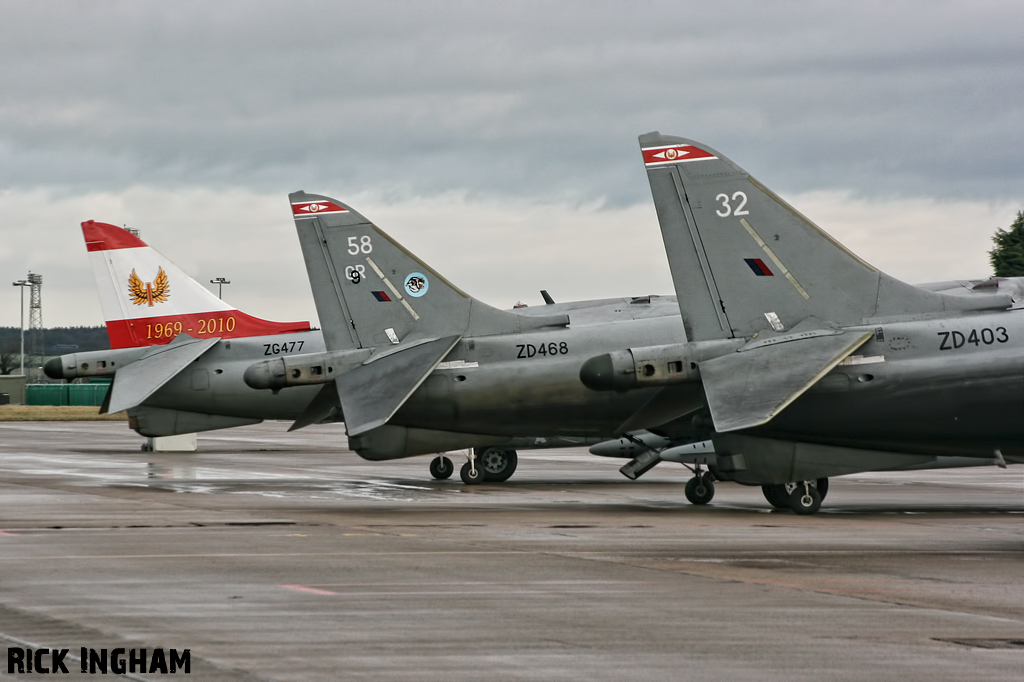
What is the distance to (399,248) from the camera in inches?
1027

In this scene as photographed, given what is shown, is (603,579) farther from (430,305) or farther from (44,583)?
(430,305)

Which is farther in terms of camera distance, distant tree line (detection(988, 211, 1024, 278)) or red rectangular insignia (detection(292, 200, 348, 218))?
distant tree line (detection(988, 211, 1024, 278))

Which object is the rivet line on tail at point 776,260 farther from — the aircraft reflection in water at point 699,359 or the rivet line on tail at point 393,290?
the rivet line on tail at point 393,290

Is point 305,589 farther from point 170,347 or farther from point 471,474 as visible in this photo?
point 170,347

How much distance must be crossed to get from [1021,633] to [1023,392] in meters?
9.56

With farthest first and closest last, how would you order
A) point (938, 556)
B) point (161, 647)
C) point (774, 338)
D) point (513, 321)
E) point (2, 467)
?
point (2, 467) < point (513, 321) < point (774, 338) < point (938, 556) < point (161, 647)

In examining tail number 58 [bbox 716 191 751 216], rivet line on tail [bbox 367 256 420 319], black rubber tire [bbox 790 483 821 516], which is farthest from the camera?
rivet line on tail [bbox 367 256 420 319]

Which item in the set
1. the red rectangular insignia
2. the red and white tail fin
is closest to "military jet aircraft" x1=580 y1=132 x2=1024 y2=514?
the red rectangular insignia

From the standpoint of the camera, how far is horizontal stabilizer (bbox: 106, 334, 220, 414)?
31859 millimetres

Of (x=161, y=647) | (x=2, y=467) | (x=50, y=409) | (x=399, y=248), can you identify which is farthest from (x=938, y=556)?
(x=50, y=409)

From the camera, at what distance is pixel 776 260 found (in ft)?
66.4

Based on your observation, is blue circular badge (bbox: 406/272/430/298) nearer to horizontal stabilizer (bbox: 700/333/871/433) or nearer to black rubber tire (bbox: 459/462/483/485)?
black rubber tire (bbox: 459/462/483/485)

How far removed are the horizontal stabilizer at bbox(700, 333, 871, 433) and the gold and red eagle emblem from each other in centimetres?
2008

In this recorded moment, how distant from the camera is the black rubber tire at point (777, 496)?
20.6 m
